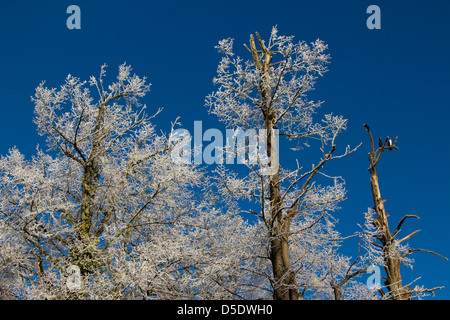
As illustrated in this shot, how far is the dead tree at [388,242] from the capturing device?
21.2 feet

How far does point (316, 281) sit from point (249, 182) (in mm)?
2195

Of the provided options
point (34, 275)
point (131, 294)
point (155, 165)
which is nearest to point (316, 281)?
point (131, 294)

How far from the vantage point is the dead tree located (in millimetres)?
6461

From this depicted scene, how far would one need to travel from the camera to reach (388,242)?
638 cm
